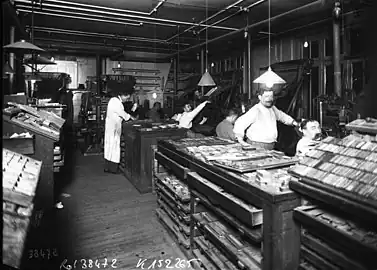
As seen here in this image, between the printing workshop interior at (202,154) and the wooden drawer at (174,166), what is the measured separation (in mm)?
28

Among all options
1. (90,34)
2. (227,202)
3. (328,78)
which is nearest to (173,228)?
(227,202)

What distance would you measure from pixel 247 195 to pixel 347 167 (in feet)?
1.95

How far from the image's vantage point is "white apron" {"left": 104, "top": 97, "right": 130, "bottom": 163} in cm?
609

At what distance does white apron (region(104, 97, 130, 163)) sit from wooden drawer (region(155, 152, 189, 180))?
8.25ft

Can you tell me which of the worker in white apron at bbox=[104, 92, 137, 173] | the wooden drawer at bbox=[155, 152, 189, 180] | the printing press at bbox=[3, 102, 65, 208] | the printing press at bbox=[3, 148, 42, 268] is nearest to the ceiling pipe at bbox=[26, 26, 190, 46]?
the worker in white apron at bbox=[104, 92, 137, 173]

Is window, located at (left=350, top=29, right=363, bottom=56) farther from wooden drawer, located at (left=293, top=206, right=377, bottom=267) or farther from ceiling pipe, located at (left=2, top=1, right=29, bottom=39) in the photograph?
ceiling pipe, located at (left=2, top=1, right=29, bottom=39)

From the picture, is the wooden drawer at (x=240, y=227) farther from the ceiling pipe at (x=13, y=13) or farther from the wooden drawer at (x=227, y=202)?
the ceiling pipe at (x=13, y=13)

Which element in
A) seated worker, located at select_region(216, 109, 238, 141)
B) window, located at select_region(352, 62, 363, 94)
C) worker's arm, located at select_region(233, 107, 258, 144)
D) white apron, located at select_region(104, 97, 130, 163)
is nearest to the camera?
worker's arm, located at select_region(233, 107, 258, 144)

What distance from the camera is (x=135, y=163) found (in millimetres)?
5105

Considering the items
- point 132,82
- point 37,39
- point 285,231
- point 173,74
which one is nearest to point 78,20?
point 37,39

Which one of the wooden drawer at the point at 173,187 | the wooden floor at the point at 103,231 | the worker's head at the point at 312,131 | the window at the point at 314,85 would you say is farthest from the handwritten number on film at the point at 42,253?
the window at the point at 314,85

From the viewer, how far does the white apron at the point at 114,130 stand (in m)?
6.09

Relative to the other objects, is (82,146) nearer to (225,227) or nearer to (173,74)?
(173,74)

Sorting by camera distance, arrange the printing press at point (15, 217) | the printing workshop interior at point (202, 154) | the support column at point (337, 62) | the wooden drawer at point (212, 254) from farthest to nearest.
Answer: the support column at point (337, 62) < the wooden drawer at point (212, 254) < the printing workshop interior at point (202, 154) < the printing press at point (15, 217)
